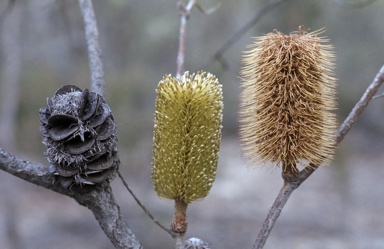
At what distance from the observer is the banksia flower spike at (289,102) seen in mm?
1374

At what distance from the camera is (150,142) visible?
24.6ft

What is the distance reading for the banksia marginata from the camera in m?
1.21

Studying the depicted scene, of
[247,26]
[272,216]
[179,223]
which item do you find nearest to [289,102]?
[272,216]

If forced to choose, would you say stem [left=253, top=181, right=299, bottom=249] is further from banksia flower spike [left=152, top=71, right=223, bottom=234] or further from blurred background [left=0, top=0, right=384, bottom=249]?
blurred background [left=0, top=0, right=384, bottom=249]

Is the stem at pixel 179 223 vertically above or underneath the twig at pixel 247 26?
underneath

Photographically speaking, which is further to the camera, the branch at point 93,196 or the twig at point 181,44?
the twig at point 181,44

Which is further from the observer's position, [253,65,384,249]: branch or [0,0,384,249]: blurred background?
[0,0,384,249]: blurred background

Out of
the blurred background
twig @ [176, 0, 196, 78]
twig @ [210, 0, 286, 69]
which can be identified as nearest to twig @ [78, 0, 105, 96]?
twig @ [176, 0, 196, 78]

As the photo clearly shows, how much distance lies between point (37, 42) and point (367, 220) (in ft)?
24.2

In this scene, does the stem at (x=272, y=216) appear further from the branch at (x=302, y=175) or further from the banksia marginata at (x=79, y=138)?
the banksia marginata at (x=79, y=138)

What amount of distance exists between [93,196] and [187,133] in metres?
0.28

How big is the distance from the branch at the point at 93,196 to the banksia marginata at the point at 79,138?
0.03m

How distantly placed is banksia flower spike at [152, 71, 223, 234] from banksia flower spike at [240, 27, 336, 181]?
13cm

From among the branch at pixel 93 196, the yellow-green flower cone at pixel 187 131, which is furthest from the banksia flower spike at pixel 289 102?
the branch at pixel 93 196
